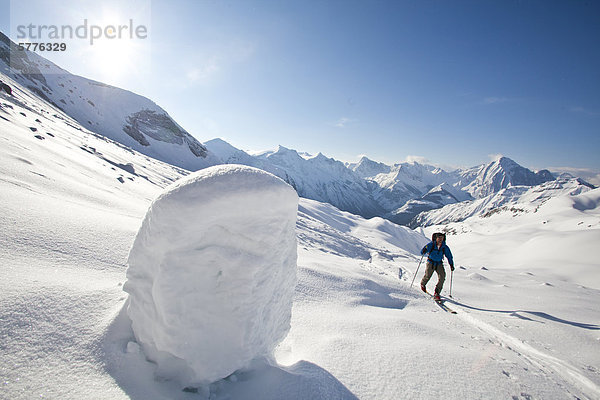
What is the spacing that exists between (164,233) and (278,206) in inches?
41.9

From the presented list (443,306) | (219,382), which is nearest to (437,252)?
(443,306)

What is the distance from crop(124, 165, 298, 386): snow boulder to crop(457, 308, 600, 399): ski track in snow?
166 inches

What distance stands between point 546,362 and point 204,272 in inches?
208

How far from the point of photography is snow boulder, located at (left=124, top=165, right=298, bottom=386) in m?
2.13

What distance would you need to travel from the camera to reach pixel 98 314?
2369mm

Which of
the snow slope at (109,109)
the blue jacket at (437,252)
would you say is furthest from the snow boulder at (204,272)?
the snow slope at (109,109)

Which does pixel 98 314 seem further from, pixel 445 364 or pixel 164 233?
pixel 445 364

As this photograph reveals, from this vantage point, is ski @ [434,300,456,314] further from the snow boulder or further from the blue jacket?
the snow boulder

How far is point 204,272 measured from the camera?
2.24m

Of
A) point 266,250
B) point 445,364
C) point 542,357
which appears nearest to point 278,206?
point 266,250

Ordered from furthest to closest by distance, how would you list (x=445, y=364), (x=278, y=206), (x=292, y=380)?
(x=445, y=364)
(x=278, y=206)
(x=292, y=380)

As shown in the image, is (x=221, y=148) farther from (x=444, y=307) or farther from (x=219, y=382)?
(x=219, y=382)

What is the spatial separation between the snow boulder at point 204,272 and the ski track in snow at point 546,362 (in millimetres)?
4212

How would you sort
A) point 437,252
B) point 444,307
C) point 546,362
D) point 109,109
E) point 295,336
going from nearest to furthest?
1. point 295,336
2. point 546,362
3. point 444,307
4. point 437,252
5. point 109,109
